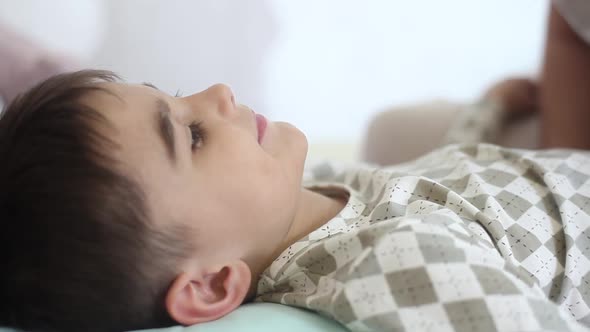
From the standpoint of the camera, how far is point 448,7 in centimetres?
149

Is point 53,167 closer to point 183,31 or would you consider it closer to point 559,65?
point 183,31

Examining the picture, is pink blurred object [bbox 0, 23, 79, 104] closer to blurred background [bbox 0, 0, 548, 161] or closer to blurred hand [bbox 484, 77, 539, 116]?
blurred background [bbox 0, 0, 548, 161]

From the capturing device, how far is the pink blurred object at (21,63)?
42.1 inches

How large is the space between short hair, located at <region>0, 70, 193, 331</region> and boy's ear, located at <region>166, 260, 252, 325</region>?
2 centimetres

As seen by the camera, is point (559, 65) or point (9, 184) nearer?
point (9, 184)

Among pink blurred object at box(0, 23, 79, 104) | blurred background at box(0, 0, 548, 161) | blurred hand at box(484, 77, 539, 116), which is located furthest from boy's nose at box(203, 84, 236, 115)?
blurred hand at box(484, 77, 539, 116)

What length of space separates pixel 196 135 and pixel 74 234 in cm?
16

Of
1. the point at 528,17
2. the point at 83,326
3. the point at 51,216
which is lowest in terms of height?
the point at 83,326

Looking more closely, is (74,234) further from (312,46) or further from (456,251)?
(312,46)

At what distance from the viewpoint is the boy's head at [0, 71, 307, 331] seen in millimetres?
565

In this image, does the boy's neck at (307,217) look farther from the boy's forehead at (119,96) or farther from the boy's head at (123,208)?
the boy's forehead at (119,96)

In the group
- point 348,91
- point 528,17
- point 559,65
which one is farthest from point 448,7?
point 559,65

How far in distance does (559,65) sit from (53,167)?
876mm

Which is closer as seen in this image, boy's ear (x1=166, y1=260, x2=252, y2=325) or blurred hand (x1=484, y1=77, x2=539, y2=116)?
boy's ear (x1=166, y1=260, x2=252, y2=325)
